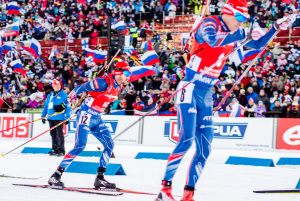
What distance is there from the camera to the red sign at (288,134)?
1368 centimetres

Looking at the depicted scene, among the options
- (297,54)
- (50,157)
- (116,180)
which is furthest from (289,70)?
(116,180)

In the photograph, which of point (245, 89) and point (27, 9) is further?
point (27, 9)

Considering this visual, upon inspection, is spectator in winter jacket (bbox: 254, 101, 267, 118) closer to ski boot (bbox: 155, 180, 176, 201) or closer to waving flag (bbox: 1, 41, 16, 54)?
ski boot (bbox: 155, 180, 176, 201)

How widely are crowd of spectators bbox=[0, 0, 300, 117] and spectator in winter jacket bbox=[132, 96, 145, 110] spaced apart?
37 mm

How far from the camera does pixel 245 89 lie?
1658 cm

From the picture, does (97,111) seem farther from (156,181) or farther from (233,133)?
(233,133)

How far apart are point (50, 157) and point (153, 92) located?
24.1 ft

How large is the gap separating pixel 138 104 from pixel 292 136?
5.91 m

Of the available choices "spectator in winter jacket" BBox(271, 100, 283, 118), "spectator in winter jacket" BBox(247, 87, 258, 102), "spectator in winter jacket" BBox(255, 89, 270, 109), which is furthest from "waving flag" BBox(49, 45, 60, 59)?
"spectator in winter jacket" BBox(271, 100, 283, 118)

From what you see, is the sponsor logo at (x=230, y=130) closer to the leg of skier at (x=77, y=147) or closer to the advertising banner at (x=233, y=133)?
the advertising banner at (x=233, y=133)

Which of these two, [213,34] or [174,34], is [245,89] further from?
[213,34]

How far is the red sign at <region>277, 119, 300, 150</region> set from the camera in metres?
13.7

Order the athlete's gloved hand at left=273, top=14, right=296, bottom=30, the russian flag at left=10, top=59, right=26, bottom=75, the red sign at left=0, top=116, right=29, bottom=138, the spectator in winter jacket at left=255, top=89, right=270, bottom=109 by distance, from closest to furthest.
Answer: the athlete's gloved hand at left=273, top=14, right=296, bottom=30, the spectator in winter jacket at left=255, top=89, right=270, bottom=109, the red sign at left=0, top=116, right=29, bottom=138, the russian flag at left=10, top=59, right=26, bottom=75

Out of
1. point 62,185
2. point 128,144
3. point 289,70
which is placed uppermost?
point 289,70
